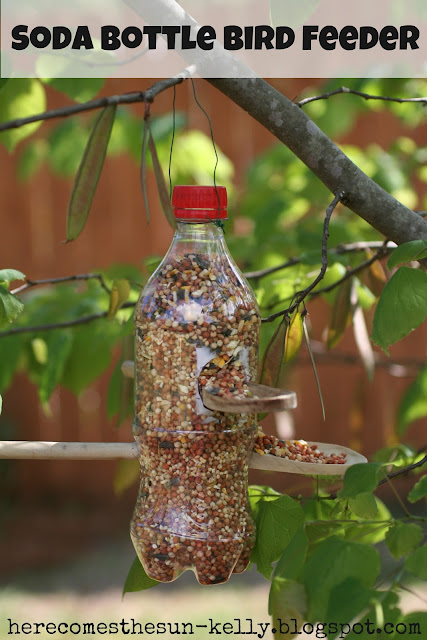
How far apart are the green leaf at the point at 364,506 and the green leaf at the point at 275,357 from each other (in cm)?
21

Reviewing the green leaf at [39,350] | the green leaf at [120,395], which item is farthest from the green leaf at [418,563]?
the green leaf at [39,350]

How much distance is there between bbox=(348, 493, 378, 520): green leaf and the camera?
1.17m

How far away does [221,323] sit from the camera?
119cm

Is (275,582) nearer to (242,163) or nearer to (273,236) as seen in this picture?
(273,236)

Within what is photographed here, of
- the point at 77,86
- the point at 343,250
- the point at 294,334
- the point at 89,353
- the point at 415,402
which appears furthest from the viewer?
the point at 415,402

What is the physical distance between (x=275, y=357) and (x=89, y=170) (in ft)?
1.36

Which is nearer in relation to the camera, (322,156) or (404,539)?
(404,539)

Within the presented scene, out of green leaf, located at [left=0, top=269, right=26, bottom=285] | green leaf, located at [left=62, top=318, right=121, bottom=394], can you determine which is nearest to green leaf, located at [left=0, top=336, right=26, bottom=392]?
green leaf, located at [left=62, top=318, right=121, bottom=394]

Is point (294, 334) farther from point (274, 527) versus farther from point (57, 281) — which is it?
point (57, 281)

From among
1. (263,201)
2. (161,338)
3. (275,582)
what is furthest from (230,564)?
(263,201)

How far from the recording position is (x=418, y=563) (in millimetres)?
999

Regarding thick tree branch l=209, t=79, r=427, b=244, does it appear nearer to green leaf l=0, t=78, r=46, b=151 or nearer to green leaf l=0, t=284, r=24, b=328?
green leaf l=0, t=284, r=24, b=328

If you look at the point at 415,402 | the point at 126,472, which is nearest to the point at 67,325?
the point at 126,472

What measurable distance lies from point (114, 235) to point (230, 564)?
11.4ft
